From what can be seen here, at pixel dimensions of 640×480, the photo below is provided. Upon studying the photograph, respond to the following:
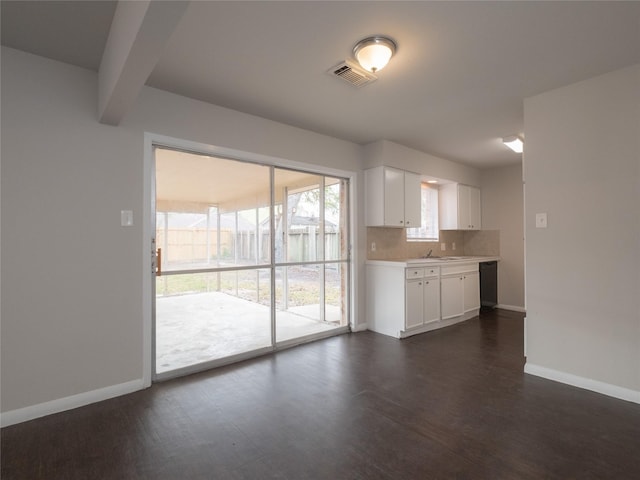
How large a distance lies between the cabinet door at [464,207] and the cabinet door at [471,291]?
987mm

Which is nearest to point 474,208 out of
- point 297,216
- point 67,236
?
point 297,216

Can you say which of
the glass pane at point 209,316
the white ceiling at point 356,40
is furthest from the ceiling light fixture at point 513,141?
the glass pane at point 209,316

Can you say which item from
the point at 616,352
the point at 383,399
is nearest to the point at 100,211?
the point at 383,399

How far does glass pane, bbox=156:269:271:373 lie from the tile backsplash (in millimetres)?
1786

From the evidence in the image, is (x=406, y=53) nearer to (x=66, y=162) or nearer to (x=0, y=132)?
(x=66, y=162)

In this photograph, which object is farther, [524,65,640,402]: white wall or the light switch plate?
the light switch plate

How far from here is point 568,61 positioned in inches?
96.7

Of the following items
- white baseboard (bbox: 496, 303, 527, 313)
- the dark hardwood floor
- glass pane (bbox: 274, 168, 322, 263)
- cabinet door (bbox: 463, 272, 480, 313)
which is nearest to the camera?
the dark hardwood floor

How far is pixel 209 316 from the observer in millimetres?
3355

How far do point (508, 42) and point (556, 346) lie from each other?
256 centimetres

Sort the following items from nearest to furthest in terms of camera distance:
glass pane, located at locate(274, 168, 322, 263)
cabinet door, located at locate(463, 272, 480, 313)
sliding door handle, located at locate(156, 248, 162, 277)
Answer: sliding door handle, located at locate(156, 248, 162, 277), glass pane, located at locate(274, 168, 322, 263), cabinet door, located at locate(463, 272, 480, 313)

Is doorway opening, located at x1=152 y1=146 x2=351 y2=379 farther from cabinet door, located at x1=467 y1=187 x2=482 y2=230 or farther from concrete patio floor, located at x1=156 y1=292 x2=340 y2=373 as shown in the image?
cabinet door, located at x1=467 y1=187 x2=482 y2=230

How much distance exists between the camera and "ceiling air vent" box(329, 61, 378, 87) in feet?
8.22

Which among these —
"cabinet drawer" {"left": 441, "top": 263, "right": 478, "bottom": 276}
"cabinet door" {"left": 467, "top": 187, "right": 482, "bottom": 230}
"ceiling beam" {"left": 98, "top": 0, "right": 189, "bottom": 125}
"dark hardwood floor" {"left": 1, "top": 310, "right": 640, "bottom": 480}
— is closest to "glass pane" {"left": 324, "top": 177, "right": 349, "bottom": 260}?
"cabinet drawer" {"left": 441, "top": 263, "right": 478, "bottom": 276}
